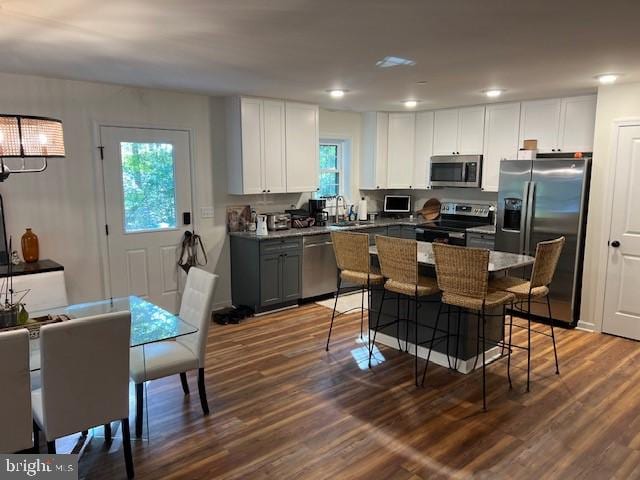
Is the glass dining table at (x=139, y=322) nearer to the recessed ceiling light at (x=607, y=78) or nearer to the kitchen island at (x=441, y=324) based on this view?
the kitchen island at (x=441, y=324)

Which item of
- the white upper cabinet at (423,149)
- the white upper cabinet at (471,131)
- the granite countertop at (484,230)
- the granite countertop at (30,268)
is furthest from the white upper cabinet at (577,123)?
the granite countertop at (30,268)

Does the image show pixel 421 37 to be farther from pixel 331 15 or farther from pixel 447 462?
pixel 447 462

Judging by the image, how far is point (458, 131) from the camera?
608 cm

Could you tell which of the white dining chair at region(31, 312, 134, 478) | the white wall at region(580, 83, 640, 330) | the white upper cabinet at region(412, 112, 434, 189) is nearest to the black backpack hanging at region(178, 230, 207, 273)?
the white dining chair at region(31, 312, 134, 478)

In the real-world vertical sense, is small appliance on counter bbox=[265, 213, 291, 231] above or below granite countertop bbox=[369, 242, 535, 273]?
above

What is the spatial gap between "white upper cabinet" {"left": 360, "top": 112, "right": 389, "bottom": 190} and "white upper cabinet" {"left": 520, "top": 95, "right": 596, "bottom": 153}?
1836mm

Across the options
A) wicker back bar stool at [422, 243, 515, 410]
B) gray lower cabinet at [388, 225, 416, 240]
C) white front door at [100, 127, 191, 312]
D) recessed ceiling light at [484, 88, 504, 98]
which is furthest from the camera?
gray lower cabinet at [388, 225, 416, 240]

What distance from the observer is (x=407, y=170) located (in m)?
6.68

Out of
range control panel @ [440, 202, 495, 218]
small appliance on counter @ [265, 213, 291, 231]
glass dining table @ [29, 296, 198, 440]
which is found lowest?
glass dining table @ [29, 296, 198, 440]

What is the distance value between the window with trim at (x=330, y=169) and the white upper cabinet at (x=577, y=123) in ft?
9.31

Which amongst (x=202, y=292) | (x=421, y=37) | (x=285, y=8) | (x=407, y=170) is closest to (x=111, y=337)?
(x=202, y=292)

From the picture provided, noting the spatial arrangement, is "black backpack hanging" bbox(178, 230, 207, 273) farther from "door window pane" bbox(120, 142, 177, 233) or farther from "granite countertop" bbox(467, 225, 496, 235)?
"granite countertop" bbox(467, 225, 496, 235)

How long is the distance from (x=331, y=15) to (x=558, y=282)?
374cm

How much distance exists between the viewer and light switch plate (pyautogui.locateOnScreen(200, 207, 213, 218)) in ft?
17.3
